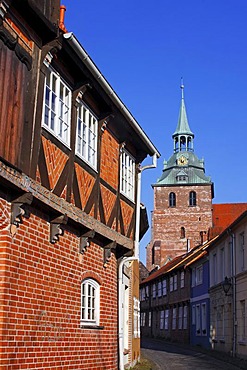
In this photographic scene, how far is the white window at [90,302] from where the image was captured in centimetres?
1181

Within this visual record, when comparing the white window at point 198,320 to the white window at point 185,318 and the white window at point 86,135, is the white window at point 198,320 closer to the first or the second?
the white window at point 185,318

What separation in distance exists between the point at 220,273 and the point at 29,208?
23.5 metres

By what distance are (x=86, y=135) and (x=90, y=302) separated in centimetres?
338

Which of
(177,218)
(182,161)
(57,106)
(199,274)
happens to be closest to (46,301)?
(57,106)

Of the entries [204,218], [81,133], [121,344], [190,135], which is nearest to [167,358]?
[121,344]

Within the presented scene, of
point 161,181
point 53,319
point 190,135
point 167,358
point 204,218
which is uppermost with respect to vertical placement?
point 190,135

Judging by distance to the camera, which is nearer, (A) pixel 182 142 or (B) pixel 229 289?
(B) pixel 229 289

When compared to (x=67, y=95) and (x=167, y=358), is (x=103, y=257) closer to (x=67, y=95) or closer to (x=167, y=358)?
(x=67, y=95)

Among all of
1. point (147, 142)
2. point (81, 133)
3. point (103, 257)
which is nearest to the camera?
point (81, 133)

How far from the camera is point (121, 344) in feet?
46.1

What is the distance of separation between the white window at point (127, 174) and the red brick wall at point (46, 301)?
2.39m

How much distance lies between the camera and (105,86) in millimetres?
11688

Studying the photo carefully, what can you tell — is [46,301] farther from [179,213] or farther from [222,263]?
[179,213]

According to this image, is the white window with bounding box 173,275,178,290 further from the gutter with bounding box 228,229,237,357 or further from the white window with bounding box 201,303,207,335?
the gutter with bounding box 228,229,237,357
